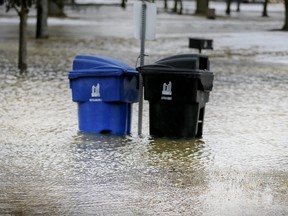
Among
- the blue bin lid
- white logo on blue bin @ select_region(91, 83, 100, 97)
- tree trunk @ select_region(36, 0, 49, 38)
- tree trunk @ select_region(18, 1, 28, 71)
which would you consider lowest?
tree trunk @ select_region(36, 0, 49, 38)

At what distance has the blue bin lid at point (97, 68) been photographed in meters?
11.1

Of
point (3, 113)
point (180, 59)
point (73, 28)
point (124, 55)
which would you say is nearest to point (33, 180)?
point (180, 59)

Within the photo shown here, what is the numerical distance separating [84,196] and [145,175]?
1147mm

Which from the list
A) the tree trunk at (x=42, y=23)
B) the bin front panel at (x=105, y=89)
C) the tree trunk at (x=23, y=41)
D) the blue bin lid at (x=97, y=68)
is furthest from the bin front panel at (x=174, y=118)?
the tree trunk at (x=42, y=23)

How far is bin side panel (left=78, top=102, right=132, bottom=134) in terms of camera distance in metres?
11.4

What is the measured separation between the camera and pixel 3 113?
13.2 meters

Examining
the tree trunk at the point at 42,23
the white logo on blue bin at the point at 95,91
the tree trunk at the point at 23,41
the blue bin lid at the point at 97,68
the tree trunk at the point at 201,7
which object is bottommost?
the tree trunk at the point at 201,7

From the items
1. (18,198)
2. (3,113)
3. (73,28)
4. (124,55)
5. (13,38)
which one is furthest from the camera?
(73,28)

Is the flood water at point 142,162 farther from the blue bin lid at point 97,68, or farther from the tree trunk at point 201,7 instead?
the tree trunk at point 201,7

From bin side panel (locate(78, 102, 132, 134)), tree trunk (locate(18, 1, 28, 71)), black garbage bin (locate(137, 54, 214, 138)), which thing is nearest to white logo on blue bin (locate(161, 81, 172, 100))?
black garbage bin (locate(137, 54, 214, 138))

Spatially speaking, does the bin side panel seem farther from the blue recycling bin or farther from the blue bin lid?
the blue bin lid

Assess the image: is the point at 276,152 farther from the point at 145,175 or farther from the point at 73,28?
the point at 73,28

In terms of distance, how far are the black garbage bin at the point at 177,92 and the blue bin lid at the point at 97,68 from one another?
0.27 m

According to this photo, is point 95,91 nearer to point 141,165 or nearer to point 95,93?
point 95,93
